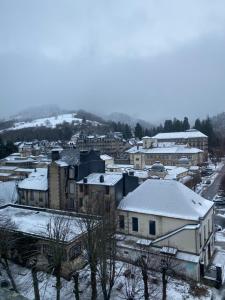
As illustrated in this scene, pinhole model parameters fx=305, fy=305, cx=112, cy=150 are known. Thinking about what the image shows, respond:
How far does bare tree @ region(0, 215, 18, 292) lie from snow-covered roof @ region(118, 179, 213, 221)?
466 inches

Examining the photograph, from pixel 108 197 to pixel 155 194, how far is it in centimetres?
568

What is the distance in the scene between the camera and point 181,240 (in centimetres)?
2944

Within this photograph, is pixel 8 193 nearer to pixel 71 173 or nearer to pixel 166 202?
pixel 71 173

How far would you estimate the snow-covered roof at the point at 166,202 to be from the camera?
30.9m

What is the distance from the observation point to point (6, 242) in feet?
83.0

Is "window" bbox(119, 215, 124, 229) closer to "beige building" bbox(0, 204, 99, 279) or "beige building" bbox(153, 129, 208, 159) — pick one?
"beige building" bbox(0, 204, 99, 279)

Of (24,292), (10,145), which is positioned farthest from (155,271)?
(10,145)

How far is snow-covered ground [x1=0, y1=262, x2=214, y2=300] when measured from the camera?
2464cm

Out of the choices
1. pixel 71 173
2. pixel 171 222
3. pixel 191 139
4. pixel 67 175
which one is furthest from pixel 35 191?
pixel 191 139

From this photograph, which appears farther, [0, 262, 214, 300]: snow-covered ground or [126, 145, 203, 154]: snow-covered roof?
[126, 145, 203, 154]: snow-covered roof

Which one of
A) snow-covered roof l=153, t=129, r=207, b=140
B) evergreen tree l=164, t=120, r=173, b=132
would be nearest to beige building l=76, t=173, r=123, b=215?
snow-covered roof l=153, t=129, r=207, b=140

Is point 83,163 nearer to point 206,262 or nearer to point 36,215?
point 36,215

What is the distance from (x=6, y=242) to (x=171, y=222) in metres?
15.8

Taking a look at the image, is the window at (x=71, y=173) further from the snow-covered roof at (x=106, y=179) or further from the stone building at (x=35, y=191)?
the stone building at (x=35, y=191)
